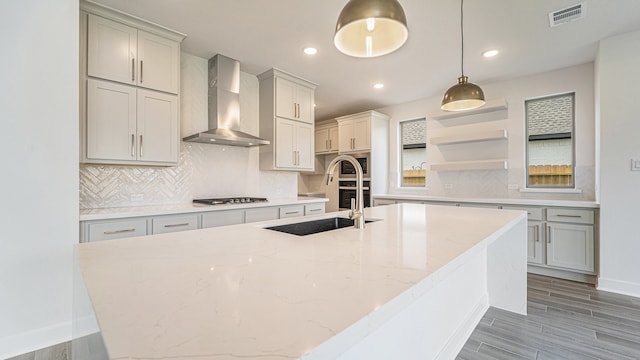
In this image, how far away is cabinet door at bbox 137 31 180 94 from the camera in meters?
2.63

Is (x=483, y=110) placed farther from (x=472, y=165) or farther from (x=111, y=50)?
(x=111, y=50)

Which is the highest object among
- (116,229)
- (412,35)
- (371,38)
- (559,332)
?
(412,35)

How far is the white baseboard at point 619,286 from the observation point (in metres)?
2.77

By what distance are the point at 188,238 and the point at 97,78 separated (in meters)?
2.05

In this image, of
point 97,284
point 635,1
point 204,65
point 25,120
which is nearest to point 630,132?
point 635,1

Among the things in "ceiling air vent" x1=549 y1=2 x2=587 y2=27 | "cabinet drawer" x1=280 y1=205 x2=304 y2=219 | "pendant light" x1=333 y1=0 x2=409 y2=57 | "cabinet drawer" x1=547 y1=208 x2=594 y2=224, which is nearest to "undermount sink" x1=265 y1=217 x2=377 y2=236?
"pendant light" x1=333 y1=0 x2=409 y2=57

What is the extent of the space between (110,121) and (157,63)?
0.71 metres

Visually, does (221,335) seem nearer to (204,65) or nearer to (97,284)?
(97,284)

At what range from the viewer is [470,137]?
4.07m

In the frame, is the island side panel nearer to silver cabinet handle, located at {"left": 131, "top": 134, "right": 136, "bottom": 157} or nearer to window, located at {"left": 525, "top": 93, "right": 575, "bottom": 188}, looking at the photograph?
window, located at {"left": 525, "top": 93, "right": 575, "bottom": 188}

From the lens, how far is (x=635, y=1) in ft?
7.59

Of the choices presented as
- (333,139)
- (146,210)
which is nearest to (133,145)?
(146,210)

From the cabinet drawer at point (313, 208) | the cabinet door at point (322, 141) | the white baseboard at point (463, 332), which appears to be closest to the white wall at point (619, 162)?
the white baseboard at point (463, 332)

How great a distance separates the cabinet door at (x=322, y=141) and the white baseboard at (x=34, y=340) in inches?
181
